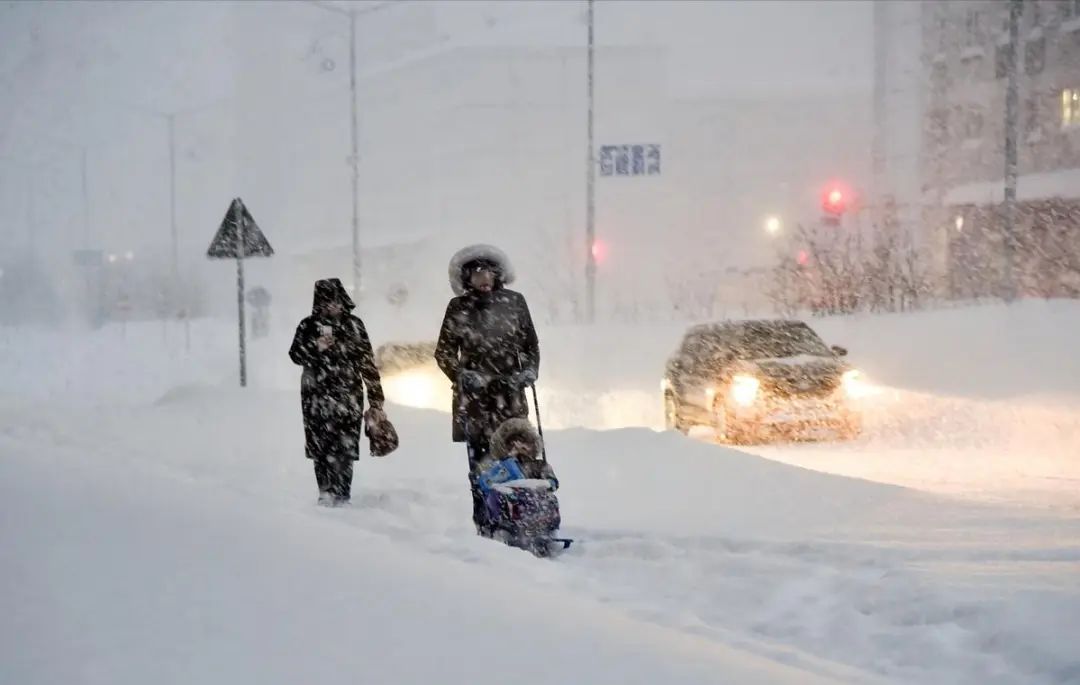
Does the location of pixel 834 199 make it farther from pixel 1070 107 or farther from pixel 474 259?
pixel 1070 107

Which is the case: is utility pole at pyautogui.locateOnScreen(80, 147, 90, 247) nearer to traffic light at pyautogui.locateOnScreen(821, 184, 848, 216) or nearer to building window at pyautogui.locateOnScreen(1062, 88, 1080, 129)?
building window at pyautogui.locateOnScreen(1062, 88, 1080, 129)

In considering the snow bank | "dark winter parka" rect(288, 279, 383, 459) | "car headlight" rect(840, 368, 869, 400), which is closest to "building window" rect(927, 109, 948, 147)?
"car headlight" rect(840, 368, 869, 400)

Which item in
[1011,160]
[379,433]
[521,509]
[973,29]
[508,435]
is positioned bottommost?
[521,509]

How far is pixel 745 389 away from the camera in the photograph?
42.8ft

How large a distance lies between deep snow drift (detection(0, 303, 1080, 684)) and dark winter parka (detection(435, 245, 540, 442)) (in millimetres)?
906

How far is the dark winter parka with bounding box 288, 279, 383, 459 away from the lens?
891cm

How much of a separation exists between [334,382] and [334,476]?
70 cm

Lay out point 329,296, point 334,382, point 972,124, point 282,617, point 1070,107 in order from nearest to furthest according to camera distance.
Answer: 1. point 282,617
2. point 329,296
3. point 334,382
4. point 1070,107
5. point 972,124

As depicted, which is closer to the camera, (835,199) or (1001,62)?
(835,199)

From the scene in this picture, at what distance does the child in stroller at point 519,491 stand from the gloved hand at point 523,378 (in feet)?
0.71

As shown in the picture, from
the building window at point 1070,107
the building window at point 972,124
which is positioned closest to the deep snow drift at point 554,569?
the building window at point 1070,107

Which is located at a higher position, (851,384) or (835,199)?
(835,199)

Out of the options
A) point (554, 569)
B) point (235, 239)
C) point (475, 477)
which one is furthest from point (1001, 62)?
point (554, 569)

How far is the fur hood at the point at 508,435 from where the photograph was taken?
284 inches
